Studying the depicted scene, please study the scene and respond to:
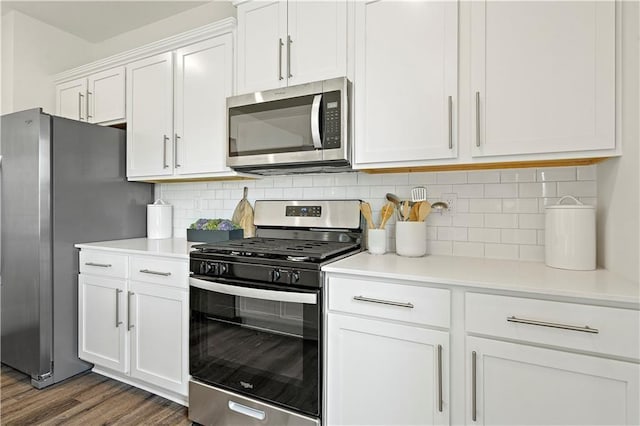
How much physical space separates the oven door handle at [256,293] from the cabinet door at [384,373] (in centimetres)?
13

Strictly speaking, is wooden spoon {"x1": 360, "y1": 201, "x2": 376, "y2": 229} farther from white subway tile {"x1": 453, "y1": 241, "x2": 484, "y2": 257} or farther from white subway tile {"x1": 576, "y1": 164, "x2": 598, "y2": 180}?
white subway tile {"x1": 576, "y1": 164, "x2": 598, "y2": 180}

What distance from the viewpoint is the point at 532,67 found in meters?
1.38

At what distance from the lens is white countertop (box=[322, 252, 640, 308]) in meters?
1.07

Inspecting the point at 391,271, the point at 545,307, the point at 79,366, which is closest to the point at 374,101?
the point at 391,271

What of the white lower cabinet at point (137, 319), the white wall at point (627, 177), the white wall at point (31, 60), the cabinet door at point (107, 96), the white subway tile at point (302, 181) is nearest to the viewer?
the white wall at point (627, 177)

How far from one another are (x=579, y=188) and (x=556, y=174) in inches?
4.4

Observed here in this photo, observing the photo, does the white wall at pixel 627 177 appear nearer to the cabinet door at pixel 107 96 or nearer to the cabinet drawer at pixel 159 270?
the cabinet drawer at pixel 159 270

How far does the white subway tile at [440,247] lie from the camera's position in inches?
71.9

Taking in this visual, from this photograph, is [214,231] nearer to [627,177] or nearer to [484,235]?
[484,235]

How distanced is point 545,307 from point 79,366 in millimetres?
2803

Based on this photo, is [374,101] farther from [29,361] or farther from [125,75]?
[29,361]

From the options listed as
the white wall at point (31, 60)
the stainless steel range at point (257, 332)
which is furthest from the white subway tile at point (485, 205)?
the white wall at point (31, 60)

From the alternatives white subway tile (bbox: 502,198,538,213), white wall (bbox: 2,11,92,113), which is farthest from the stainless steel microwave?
white wall (bbox: 2,11,92,113)

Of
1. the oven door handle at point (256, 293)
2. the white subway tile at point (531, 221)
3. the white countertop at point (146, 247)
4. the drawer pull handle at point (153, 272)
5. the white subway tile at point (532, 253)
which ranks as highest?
the white subway tile at point (531, 221)
